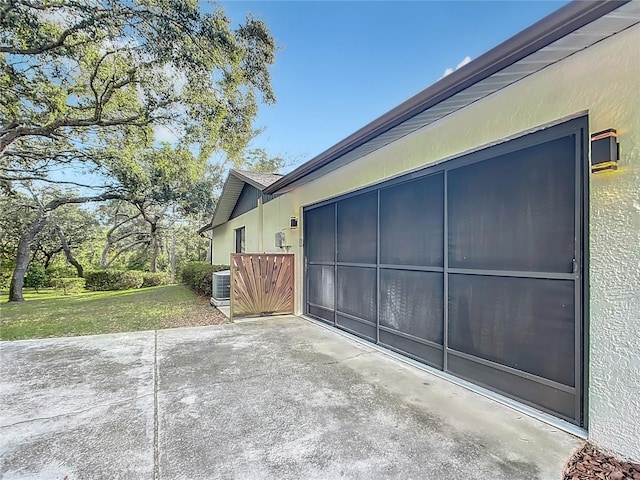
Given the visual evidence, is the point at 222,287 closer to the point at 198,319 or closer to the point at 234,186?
the point at 198,319

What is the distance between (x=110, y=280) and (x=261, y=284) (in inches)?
515

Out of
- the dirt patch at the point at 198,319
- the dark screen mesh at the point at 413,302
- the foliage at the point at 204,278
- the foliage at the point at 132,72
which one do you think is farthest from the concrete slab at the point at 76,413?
the foliage at the point at 204,278

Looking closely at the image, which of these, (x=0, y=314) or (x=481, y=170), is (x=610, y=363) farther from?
(x=0, y=314)

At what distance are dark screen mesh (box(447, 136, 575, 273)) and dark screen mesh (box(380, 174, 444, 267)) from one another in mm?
225

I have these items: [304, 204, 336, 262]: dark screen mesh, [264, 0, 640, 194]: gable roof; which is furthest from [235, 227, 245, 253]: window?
[264, 0, 640, 194]: gable roof

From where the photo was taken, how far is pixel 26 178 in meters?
11.9

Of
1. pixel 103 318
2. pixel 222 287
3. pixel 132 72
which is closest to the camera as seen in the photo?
pixel 132 72

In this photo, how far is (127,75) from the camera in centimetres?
777

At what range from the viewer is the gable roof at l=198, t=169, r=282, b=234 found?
9.84 m

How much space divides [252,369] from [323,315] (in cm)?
297

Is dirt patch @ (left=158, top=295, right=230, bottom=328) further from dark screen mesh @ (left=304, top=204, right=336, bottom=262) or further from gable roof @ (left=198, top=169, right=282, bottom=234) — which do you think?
gable roof @ (left=198, top=169, right=282, bottom=234)

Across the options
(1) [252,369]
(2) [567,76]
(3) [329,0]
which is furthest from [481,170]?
(3) [329,0]

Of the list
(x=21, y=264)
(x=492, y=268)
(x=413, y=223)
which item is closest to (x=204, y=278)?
(x=21, y=264)

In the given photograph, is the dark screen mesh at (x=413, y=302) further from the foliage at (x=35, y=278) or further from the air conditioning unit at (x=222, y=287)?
the foliage at (x=35, y=278)
